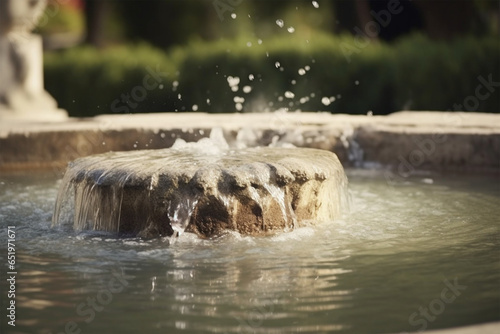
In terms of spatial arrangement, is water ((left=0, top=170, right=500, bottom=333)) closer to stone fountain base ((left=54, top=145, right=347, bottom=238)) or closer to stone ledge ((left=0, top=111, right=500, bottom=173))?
stone fountain base ((left=54, top=145, right=347, bottom=238))

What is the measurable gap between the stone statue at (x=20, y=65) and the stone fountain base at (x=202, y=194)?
4.04 meters

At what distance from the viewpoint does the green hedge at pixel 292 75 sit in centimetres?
1112

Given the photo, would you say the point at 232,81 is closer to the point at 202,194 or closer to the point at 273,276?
the point at 202,194

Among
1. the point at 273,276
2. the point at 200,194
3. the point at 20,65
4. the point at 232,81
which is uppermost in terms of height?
the point at 20,65

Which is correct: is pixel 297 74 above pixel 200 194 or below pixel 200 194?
above

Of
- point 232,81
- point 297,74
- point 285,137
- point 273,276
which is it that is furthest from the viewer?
point 297,74

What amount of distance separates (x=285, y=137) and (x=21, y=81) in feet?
10.5

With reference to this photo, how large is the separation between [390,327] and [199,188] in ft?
6.03

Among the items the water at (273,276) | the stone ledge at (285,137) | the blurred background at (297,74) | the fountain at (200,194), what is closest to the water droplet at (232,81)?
the blurred background at (297,74)

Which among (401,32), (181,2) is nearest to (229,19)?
(181,2)

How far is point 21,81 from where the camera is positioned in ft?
32.7

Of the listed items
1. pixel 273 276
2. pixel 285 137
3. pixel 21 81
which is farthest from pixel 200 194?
pixel 21 81

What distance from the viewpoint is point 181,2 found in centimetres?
2267

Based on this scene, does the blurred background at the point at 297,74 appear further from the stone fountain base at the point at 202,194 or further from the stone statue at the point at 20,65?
the stone fountain base at the point at 202,194
